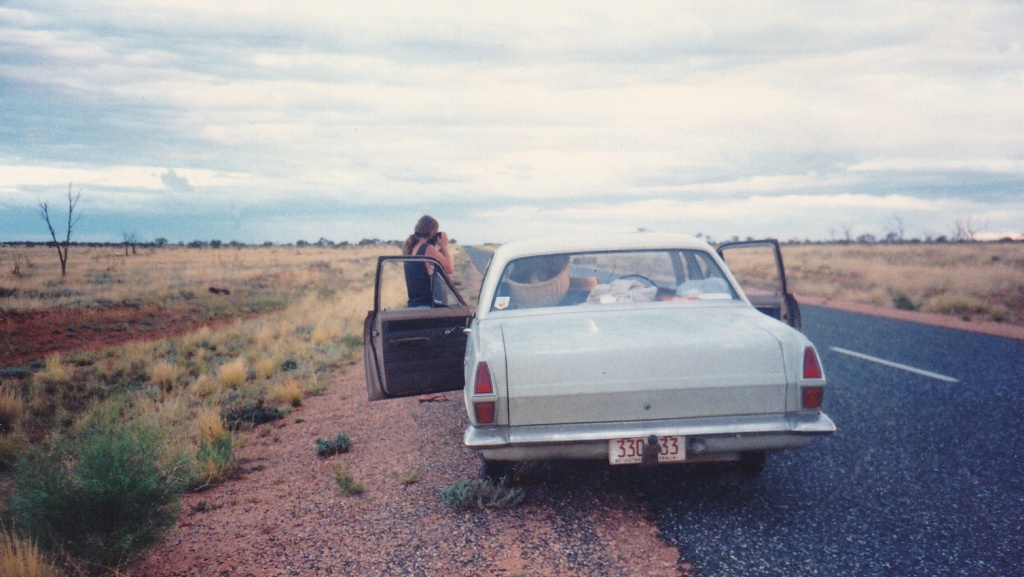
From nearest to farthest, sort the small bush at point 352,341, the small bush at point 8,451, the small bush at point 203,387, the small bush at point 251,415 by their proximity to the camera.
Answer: the small bush at point 8,451
the small bush at point 251,415
the small bush at point 203,387
the small bush at point 352,341

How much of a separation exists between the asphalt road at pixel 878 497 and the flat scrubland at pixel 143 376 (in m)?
3.09

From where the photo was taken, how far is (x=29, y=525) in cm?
349

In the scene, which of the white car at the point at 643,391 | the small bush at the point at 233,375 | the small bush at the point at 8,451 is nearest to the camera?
the white car at the point at 643,391

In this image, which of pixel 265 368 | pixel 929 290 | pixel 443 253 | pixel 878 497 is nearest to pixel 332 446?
pixel 443 253

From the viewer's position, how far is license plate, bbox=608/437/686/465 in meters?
3.60

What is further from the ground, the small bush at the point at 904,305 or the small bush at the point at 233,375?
the small bush at the point at 233,375

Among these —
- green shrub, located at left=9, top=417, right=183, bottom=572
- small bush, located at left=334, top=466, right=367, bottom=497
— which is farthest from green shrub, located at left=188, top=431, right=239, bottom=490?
green shrub, located at left=9, top=417, right=183, bottom=572

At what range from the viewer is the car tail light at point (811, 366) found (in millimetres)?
3623

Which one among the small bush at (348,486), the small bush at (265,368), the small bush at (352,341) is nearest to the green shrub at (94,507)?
the small bush at (348,486)

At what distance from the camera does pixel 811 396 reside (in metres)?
3.62

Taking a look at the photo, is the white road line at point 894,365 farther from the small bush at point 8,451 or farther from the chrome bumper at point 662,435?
the small bush at point 8,451

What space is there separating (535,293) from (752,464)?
1.87m

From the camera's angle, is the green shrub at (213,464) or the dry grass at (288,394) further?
the dry grass at (288,394)

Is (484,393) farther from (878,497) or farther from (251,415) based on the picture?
(251,415)
